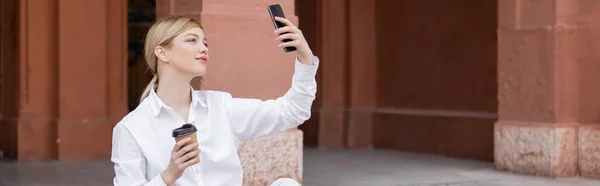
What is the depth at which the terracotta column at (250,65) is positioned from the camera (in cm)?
686

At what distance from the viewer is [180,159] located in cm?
255

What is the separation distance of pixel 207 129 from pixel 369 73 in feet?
30.5

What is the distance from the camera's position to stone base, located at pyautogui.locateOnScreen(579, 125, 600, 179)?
27.6 feet

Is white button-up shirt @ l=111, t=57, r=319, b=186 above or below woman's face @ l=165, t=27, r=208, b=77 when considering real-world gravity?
below

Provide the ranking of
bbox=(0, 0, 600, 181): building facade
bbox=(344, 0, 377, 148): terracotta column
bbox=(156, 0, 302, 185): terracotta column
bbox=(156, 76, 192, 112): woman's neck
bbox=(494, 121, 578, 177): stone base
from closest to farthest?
bbox=(156, 76, 192, 112): woman's neck, bbox=(156, 0, 302, 185): terracotta column, bbox=(0, 0, 600, 181): building facade, bbox=(494, 121, 578, 177): stone base, bbox=(344, 0, 377, 148): terracotta column

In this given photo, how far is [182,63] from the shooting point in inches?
113

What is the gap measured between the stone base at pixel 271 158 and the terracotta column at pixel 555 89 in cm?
252

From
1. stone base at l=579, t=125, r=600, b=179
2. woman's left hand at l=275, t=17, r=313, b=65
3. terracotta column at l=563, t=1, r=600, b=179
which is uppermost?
woman's left hand at l=275, t=17, r=313, b=65

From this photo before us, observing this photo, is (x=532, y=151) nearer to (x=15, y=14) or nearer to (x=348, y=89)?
(x=348, y=89)

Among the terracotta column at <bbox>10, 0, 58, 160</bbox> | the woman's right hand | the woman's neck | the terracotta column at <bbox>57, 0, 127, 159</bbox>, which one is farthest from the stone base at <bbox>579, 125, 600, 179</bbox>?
the woman's right hand

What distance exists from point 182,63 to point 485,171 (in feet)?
21.2

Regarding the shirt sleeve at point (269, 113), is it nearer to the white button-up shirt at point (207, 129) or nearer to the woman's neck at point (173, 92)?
the white button-up shirt at point (207, 129)

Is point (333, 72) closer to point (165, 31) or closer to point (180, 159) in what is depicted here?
point (165, 31)

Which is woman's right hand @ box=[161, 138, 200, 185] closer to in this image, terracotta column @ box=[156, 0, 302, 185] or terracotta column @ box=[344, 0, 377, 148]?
terracotta column @ box=[156, 0, 302, 185]
